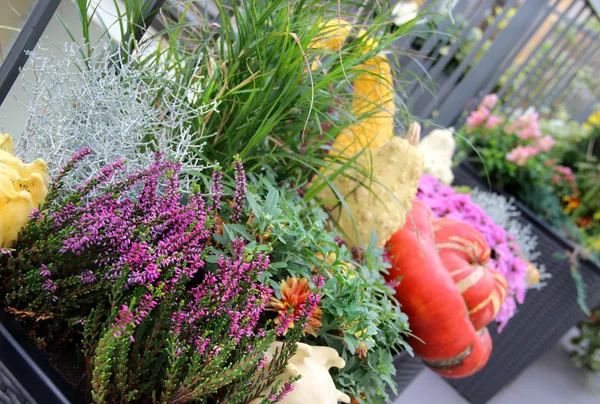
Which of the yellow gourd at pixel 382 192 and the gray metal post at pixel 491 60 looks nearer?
the yellow gourd at pixel 382 192

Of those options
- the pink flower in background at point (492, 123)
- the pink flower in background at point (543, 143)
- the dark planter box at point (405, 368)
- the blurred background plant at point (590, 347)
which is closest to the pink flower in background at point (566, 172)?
the pink flower in background at point (543, 143)

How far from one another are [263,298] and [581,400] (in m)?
4.20

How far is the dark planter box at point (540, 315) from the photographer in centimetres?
297

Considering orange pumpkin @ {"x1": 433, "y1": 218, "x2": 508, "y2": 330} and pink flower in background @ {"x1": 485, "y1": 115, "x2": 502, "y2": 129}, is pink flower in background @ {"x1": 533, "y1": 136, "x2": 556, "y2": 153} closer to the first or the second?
pink flower in background @ {"x1": 485, "y1": 115, "x2": 502, "y2": 129}

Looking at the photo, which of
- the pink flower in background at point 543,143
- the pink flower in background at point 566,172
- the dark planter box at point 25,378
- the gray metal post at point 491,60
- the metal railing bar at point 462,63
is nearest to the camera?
the dark planter box at point 25,378

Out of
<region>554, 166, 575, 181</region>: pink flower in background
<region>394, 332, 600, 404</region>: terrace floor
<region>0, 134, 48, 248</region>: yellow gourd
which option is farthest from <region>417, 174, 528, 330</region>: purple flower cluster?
<region>0, 134, 48, 248</region>: yellow gourd

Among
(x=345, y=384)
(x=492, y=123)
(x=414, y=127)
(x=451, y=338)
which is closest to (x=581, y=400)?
(x=492, y=123)

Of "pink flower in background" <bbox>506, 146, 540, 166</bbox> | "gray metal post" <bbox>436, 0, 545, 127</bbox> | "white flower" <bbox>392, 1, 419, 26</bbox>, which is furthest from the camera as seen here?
"pink flower in background" <bbox>506, 146, 540, 166</bbox>

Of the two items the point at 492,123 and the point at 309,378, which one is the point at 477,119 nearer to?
the point at 492,123

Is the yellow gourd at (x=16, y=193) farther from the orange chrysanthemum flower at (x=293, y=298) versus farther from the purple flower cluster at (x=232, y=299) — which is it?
the orange chrysanthemum flower at (x=293, y=298)

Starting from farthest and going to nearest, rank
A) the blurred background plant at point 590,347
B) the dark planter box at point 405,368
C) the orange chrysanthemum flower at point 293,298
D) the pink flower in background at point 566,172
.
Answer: the blurred background plant at point 590,347 → the pink flower in background at point 566,172 → the dark planter box at point 405,368 → the orange chrysanthemum flower at point 293,298

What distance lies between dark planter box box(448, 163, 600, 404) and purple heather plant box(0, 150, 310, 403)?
241 cm

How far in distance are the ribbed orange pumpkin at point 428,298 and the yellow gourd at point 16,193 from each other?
97 cm

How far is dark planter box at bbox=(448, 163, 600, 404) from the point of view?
117 inches
